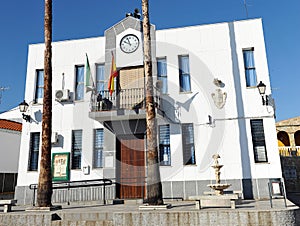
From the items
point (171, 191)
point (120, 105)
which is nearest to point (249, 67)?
point (120, 105)

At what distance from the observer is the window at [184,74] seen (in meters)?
14.2

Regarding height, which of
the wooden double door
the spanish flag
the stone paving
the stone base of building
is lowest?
the stone paving

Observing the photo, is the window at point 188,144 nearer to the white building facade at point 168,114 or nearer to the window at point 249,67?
the white building facade at point 168,114

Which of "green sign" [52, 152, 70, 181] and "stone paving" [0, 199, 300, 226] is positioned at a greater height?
"green sign" [52, 152, 70, 181]

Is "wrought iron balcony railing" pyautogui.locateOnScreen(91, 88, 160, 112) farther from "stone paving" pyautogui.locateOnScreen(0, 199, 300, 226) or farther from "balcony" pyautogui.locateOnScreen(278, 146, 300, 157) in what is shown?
"balcony" pyautogui.locateOnScreen(278, 146, 300, 157)

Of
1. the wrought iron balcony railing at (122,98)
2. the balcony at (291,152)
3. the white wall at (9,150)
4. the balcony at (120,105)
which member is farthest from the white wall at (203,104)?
the balcony at (291,152)

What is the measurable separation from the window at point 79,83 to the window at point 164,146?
492cm

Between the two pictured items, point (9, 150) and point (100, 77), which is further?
point (9, 150)

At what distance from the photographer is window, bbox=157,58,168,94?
47.1 feet

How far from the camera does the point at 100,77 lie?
50.1ft

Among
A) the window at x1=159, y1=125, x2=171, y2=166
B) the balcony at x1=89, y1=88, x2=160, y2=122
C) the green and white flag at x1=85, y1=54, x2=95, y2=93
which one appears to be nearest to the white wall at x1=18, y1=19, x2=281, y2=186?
the window at x1=159, y1=125, x2=171, y2=166

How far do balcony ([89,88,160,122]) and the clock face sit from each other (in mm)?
2377

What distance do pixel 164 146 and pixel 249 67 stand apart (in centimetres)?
588

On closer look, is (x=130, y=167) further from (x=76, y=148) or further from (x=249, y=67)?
(x=249, y=67)
